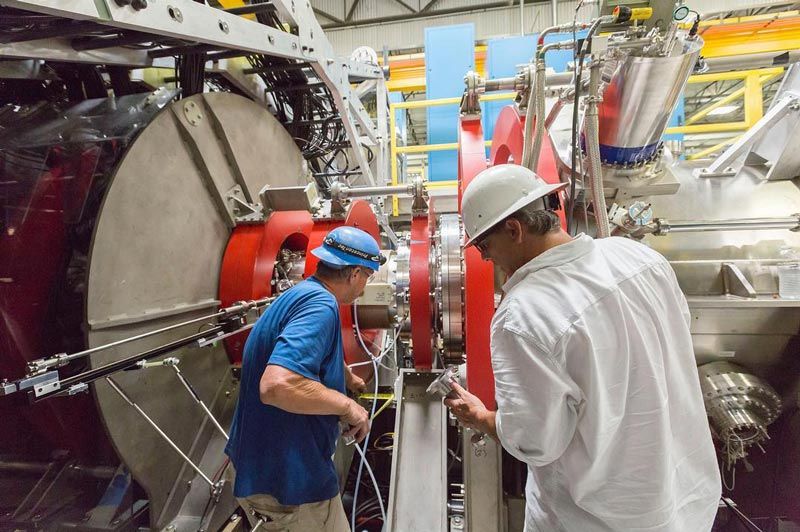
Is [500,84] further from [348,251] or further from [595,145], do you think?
[348,251]

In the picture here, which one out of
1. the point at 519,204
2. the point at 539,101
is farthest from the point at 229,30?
the point at 519,204

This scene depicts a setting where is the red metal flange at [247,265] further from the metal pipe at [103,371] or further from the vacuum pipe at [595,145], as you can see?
the vacuum pipe at [595,145]

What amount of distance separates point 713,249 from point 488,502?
1.64m

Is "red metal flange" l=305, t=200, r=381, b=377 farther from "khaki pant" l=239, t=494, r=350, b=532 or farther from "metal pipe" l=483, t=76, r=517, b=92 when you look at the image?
"metal pipe" l=483, t=76, r=517, b=92

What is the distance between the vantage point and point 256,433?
1366mm

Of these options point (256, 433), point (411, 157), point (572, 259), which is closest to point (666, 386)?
point (572, 259)

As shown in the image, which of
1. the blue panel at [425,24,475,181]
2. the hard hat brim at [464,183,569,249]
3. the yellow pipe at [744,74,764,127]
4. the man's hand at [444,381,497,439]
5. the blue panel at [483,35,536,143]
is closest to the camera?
the hard hat brim at [464,183,569,249]

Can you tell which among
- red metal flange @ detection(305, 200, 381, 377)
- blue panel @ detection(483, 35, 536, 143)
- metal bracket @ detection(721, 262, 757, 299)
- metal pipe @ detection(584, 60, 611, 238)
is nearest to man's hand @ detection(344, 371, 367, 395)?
red metal flange @ detection(305, 200, 381, 377)

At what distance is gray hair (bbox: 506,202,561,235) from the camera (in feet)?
3.19

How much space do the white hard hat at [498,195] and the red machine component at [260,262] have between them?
3.48ft

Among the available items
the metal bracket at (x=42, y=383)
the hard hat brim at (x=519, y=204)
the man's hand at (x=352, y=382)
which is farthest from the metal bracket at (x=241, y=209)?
the hard hat brim at (x=519, y=204)

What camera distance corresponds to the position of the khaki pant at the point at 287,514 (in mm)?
1388

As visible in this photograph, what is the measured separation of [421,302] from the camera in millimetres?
1801

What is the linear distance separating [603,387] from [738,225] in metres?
1.53
